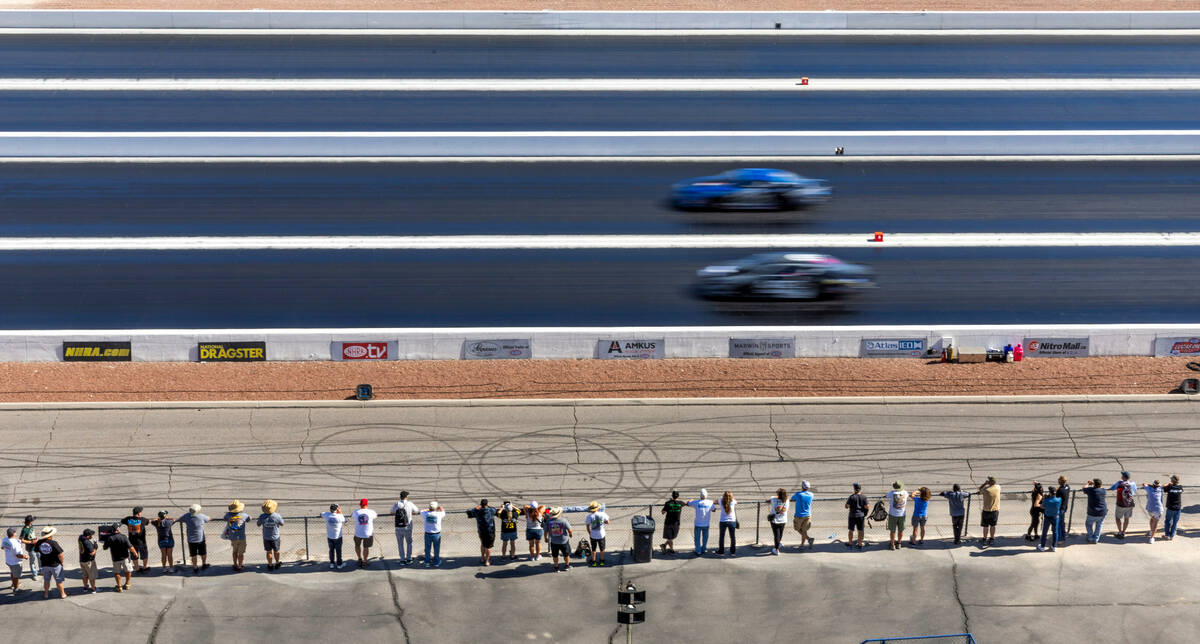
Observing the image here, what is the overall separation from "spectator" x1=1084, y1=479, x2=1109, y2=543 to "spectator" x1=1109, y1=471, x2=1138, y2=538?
454mm

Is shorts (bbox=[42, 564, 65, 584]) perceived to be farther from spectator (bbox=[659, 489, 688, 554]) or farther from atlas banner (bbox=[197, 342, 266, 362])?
atlas banner (bbox=[197, 342, 266, 362])

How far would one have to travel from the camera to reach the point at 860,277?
35500 mm

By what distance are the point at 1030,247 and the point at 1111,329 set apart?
6690 millimetres

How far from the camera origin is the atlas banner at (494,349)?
31.0 metres

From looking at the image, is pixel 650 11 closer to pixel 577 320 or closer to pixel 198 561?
pixel 577 320

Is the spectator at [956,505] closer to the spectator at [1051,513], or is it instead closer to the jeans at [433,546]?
the spectator at [1051,513]

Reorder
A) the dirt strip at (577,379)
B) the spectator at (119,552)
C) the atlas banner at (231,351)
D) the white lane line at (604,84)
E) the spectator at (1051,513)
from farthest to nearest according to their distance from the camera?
the white lane line at (604,84) → the atlas banner at (231,351) → the dirt strip at (577,379) → the spectator at (1051,513) → the spectator at (119,552)

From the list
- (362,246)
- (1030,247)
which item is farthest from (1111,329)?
(362,246)

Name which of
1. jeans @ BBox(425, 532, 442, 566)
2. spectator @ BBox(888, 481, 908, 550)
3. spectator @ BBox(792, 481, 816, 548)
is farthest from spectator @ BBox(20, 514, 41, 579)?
spectator @ BBox(888, 481, 908, 550)

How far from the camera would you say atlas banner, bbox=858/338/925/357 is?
31.1 metres

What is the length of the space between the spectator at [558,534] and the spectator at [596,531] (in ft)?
1.47

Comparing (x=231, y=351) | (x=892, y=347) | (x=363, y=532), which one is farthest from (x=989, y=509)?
(x=231, y=351)

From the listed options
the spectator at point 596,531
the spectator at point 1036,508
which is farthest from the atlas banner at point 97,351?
the spectator at point 1036,508

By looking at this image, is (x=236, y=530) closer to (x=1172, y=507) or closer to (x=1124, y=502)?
(x=1124, y=502)
